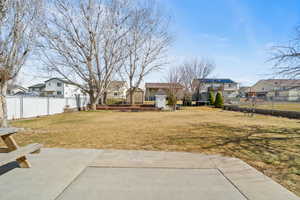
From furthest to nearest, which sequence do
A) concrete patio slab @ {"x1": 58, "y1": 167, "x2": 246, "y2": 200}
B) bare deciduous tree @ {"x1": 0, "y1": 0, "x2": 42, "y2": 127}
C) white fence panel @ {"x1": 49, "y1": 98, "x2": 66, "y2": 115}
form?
white fence panel @ {"x1": 49, "y1": 98, "x2": 66, "y2": 115}, bare deciduous tree @ {"x1": 0, "y1": 0, "x2": 42, "y2": 127}, concrete patio slab @ {"x1": 58, "y1": 167, "x2": 246, "y2": 200}

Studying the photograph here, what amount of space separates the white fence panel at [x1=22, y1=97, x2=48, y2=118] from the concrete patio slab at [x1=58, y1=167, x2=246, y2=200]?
40.4 feet

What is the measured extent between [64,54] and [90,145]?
15978 millimetres

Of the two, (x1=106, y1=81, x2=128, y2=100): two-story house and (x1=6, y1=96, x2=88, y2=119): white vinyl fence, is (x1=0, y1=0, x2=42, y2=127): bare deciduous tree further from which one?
(x1=106, y1=81, x2=128, y2=100): two-story house

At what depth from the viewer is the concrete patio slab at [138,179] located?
7.19ft

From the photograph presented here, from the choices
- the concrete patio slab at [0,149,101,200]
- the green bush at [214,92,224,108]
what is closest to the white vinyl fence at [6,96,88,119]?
the concrete patio slab at [0,149,101,200]

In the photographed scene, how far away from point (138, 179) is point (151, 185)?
271mm

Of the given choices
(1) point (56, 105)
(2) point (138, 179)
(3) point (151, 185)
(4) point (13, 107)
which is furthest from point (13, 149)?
(1) point (56, 105)

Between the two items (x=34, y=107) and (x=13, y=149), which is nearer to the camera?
(x=13, y=149)

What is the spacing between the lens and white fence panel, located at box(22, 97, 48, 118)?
12.1 m

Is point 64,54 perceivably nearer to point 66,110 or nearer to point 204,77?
point 66,110

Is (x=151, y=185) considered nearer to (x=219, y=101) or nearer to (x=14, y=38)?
(x=14, y=38)

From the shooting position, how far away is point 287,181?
259 centimetres

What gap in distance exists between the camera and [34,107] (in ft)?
42.8

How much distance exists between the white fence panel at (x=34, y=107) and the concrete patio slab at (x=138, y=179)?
10861 mm
